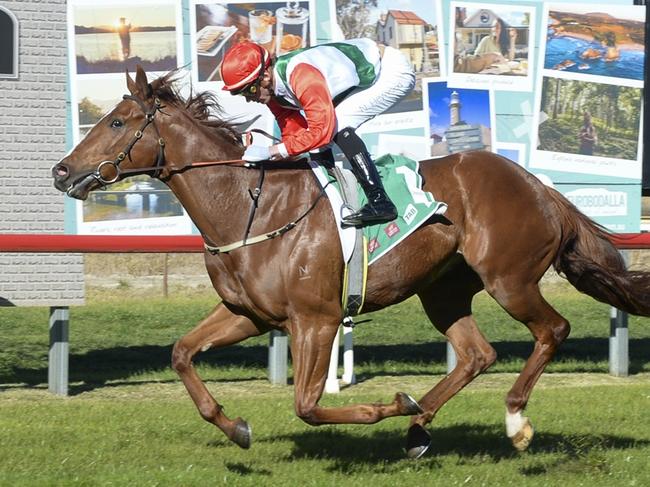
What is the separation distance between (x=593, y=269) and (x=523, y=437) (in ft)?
3.32

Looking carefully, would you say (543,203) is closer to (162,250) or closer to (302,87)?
(302,87)

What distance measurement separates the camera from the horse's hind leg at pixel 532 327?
18.1ft

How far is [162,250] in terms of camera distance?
7.30 meters

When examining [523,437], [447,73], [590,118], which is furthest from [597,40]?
[523,437]

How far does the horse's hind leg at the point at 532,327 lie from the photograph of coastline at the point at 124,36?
3635mm

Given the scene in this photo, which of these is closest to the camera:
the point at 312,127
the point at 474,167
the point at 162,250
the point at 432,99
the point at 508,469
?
the point at 312,127

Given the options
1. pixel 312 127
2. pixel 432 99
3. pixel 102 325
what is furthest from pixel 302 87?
pixel 102 325

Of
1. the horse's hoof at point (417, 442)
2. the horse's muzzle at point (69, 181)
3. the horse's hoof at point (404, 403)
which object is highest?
the horse's muzzle at point (69, 181)

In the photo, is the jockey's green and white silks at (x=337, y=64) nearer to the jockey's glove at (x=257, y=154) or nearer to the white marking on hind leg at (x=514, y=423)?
the jockey's glove at (x=257, y=154)

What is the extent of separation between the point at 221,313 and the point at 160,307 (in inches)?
257

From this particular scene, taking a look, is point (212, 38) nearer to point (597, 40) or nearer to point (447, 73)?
point (447, 73)

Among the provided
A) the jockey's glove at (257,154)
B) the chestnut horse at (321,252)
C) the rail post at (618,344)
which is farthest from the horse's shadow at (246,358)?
the jockey's glove at (257,154)

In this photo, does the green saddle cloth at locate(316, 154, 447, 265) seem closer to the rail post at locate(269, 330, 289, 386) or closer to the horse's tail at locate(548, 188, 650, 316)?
the horse's tail at locate(548, 188, 650, 316)

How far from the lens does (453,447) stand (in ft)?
19.1
